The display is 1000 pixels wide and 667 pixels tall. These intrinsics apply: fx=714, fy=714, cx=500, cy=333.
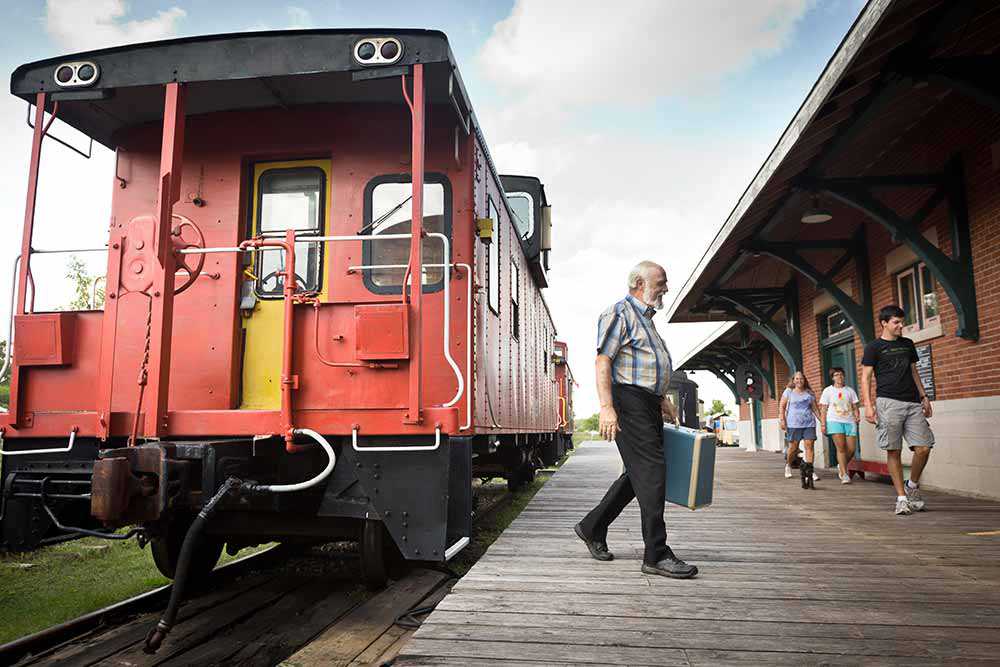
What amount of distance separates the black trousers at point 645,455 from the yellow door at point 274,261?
6.80 feet

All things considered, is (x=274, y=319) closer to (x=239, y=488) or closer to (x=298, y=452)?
(x=298, y=452)

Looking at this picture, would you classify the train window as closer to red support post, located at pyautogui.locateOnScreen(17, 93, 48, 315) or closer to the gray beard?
the gray beard

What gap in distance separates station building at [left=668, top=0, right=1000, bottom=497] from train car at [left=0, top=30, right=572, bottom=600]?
3105 mm

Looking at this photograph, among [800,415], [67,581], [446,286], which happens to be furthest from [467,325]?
[800,415]

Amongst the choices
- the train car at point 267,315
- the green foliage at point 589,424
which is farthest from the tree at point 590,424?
the train car at point 267,315

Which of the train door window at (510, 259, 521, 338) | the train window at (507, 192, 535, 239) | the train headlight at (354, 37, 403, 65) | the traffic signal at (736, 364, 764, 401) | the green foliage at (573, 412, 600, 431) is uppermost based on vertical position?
the train window at (507, 192, 535, 239)

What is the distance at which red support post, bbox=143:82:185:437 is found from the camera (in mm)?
3713

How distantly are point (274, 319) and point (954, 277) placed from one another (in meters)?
6.75

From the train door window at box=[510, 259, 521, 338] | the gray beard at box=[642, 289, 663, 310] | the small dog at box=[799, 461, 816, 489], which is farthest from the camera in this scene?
the small dog at box=[799, 461, 816, 489]

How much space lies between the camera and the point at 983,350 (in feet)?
23.7

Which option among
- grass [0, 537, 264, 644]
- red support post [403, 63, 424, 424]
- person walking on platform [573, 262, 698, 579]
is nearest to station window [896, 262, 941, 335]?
person walking on platform [573, 262, 698, 579]

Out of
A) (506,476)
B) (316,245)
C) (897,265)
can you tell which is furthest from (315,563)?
(897,265)

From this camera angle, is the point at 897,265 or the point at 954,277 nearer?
the point at 954,277

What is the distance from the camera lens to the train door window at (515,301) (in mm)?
6753
